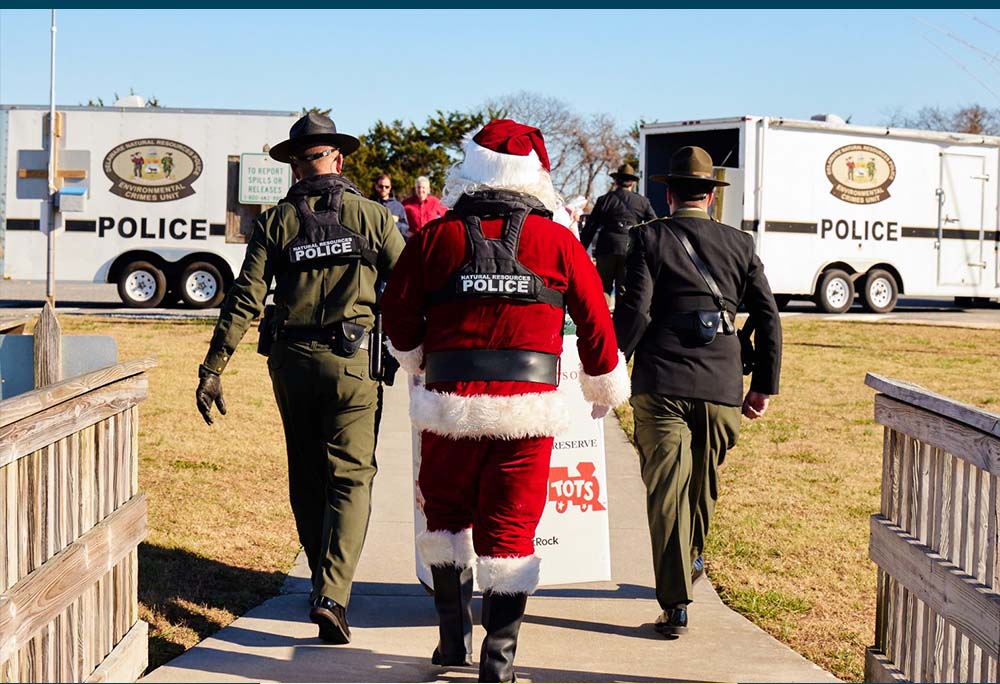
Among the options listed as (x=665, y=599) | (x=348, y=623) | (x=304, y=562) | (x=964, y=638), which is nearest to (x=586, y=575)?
(x=665, y=599)

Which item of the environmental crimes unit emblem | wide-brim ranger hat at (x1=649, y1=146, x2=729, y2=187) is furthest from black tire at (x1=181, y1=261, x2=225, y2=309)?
wide-brim ranger hat at (x1=649, y1=146, x2=729, y2=187)

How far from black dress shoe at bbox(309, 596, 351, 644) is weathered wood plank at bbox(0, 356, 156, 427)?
3.79ft

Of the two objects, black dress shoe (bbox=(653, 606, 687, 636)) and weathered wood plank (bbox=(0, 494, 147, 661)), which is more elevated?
weathered wood plank (bbox=(0, 494, 147, 661))

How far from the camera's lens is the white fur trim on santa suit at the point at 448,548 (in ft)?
14.5

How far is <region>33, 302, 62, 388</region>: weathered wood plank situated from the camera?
462 cm

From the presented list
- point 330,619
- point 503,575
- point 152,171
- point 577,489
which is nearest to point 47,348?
point 330,619

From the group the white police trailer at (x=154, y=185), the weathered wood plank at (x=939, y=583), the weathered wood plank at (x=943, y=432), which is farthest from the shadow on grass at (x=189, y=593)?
the white police trailer at (x=154, y=185)

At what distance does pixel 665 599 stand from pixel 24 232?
57.2 ft

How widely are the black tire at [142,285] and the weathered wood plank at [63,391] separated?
16.5 meters

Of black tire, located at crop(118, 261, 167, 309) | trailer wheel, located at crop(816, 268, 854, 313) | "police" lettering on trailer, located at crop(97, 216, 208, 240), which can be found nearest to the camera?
"police" lettering on trailer, located at crop(97, 216, 208, 240)

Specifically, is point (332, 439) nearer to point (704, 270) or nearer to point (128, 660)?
point (128, 660)

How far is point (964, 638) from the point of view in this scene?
4023 mm

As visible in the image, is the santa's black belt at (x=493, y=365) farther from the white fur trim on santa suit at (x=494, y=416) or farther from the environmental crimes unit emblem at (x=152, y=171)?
the environmental crimes unit emblem at (x=152, y=171)

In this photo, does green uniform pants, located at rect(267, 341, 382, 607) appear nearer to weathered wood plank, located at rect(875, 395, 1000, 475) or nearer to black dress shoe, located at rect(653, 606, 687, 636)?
black dress shoe, located at rect(653, 606, 687, 636)
